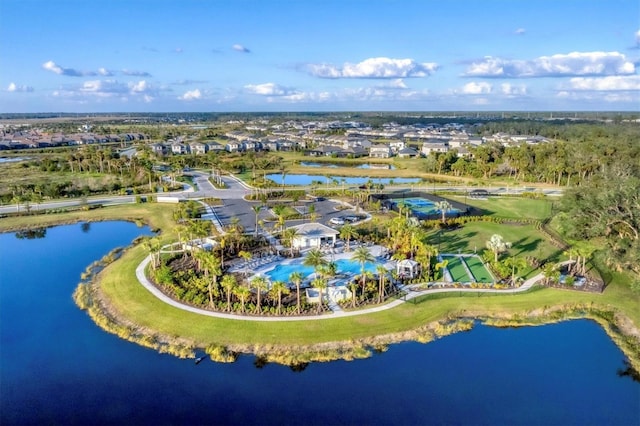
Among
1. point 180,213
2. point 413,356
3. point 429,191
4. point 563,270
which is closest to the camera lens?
point 413,356

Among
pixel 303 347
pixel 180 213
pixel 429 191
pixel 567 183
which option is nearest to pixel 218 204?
pixel 180 213

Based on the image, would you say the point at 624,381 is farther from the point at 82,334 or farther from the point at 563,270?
the point at 82,334

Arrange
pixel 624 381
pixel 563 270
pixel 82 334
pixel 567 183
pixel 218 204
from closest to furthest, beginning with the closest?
pixel 624 381 < pixel 82 334 < pixel 563 270 < pixel 218 204 < pixel 567 183

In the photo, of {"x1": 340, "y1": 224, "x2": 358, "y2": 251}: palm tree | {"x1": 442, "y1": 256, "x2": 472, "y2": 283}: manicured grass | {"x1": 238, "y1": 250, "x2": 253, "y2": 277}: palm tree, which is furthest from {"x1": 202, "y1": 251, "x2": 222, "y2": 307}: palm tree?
{"x1": 442, "y1": 256, "x2": 472, "y2": 283}: manicured grass

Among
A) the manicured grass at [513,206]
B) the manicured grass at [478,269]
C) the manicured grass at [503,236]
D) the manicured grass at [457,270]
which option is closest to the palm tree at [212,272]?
the manicured grass at [457,270]

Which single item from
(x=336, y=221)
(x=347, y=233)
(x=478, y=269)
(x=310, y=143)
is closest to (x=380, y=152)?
(x=310, y=143)

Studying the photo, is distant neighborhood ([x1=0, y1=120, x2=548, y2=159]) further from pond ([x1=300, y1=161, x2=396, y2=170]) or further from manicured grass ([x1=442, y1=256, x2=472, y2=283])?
manicured grass ([x1=442, y1=256, x2=472, y2=283])
